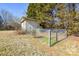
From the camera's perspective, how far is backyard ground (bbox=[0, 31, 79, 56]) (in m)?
2.53

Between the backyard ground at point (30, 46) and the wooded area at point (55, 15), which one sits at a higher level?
the wooded area at point (55, 15)

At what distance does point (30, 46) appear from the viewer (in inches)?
101

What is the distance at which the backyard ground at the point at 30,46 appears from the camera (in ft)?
8.30

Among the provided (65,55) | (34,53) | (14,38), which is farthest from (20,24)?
(65,55)

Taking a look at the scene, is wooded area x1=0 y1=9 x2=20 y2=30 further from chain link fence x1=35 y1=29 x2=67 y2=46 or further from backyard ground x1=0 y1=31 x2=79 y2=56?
chain link fence x1=35 y1=29 x2=67 y2=46

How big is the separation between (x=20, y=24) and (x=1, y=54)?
0.39 metres

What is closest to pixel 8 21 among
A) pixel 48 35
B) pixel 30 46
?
pixel 30 46

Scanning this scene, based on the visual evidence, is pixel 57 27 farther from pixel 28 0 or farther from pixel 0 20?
pixel 0 20

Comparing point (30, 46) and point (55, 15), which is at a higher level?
point (55, 15)

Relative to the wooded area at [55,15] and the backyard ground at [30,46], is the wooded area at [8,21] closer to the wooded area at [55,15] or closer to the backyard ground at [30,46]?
the backyard ground at [30,46]

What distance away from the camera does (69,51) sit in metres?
2.53

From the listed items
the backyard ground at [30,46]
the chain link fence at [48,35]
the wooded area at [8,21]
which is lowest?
the backyard ground at [30,46]

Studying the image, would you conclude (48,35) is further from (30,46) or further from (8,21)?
(8,21)

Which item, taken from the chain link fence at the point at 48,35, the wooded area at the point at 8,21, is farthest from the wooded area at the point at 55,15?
the wooded area at the point at 8,21
